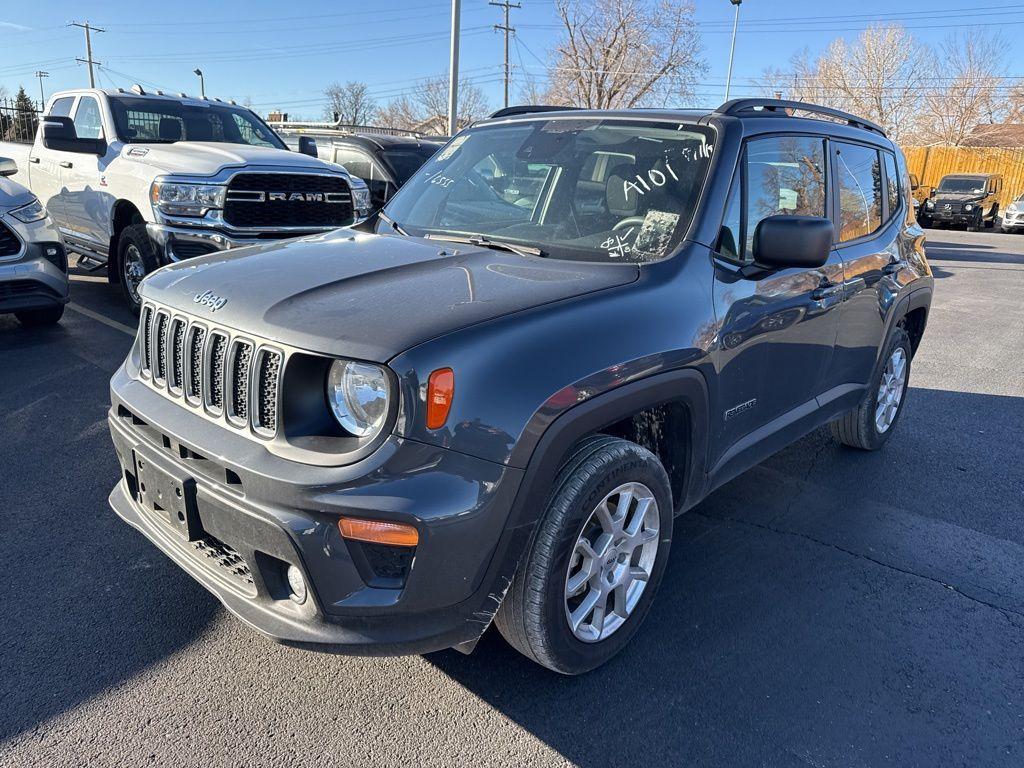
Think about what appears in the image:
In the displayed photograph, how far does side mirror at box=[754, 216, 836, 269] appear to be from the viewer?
280cm

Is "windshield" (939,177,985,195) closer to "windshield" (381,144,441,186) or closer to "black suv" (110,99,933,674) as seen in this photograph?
"windshield" (381,144,441,186)

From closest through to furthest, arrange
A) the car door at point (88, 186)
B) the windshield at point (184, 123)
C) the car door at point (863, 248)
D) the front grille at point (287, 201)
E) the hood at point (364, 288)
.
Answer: the hood at point (364, 288) → the car door at point (863, 248) → the front grille at point (287, 201) → the car door at point (88, 186) → the windshield at point (184, 123)

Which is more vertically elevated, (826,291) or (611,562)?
(826,291)

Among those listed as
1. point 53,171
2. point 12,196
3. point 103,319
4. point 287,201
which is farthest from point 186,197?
point 53,171

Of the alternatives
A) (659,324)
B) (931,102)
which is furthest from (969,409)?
(931,102)

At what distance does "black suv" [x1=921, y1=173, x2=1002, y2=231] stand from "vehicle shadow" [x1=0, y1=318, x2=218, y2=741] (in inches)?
1084

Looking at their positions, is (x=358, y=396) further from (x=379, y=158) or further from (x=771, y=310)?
(x=379, y=158)

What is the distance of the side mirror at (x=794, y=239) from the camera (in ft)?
9.18

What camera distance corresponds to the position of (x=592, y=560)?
2555mm

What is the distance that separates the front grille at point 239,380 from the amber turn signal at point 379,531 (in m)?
0.53

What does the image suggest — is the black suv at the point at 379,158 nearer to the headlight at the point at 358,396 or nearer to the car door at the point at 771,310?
the car door at the point at 771,310

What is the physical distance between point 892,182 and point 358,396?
3.75 metres

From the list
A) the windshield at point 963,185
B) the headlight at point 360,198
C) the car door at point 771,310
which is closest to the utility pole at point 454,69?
the headlight at point 360,198

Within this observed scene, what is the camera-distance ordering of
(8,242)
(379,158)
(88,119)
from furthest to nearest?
(379,158) < (88,119) < (8,242)
